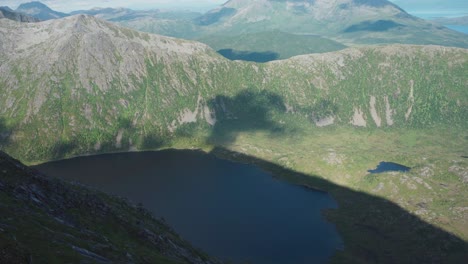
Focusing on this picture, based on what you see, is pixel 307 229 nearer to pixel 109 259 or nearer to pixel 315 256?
pixel 315 256

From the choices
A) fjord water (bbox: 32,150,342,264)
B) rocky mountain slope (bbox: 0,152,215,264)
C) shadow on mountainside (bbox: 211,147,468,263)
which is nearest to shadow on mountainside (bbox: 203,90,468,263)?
shadow on mountainside (bbox: 211,147,468,263)

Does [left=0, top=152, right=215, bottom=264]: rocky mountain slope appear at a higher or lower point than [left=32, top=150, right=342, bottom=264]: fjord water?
higher

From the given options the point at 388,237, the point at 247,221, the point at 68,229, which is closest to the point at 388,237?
the point at 388,237

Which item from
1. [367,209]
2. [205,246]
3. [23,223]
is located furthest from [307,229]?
[23,223]

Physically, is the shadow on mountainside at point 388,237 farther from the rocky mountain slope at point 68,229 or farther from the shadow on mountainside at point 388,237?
the rocky mountain slope at point 68,229

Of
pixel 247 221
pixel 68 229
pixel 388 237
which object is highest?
pixel 68 229

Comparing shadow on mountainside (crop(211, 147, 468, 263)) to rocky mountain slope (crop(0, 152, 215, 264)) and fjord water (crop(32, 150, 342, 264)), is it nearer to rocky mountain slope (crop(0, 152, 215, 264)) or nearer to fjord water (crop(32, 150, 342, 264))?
fjord water (crop(32, 150, 342, 264))

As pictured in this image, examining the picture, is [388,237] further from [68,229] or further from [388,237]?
[68,229]
